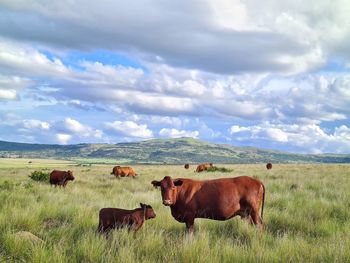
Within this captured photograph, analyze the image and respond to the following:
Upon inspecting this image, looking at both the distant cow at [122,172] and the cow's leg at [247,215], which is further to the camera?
the distant cow at [122,172]

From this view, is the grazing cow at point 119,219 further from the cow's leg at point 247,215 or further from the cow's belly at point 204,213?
the cow's leg at point 247,215

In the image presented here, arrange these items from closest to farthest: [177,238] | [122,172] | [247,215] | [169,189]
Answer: [177,238] → [169,189] → [247,215] → [122,172]

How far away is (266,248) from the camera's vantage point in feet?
25.2

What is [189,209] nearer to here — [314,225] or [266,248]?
[266,248]

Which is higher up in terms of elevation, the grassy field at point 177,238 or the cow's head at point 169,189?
the cow's head at point 169,189

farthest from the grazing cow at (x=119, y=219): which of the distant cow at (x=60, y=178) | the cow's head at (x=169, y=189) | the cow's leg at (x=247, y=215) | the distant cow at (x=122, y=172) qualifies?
the distant cow at (x=122, y=172)

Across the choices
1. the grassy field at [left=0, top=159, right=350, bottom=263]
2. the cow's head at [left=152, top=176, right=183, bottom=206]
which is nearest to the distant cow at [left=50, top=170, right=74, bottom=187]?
the grassy field at [left=0, top=159, right=350, bottom=263]

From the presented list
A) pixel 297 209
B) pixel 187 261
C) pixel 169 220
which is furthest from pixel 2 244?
pixel 297 209

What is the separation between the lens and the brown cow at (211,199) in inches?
380

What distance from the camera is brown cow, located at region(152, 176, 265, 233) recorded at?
966cm

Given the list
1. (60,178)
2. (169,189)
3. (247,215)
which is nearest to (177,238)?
(169,189)

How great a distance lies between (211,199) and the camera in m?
9.82

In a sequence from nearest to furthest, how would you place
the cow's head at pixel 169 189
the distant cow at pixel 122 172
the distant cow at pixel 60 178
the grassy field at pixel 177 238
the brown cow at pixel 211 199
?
1. the grassy field at pixel 177 238
2. the cow's head at pixel 169 189
3. the brown cow at pixel 211 199
4. the distant cow at pixel 60 178
5. the distant cow at pixel 122 172

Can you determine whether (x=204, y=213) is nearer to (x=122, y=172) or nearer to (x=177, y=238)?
(x=177, y=238)
